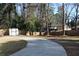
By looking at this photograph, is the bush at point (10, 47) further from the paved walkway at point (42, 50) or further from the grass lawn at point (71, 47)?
the grass lawn at point (71, 47)

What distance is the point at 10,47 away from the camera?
3.50 metres

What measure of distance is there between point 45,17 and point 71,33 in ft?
1.02

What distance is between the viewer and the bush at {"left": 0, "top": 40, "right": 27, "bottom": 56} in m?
3.49

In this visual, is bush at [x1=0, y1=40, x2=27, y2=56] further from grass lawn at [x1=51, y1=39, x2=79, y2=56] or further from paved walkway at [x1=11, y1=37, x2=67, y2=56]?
grass lawn at [x1=51, y1=39, x2=79, y2=56]

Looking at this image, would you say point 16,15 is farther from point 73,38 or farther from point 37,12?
point 73,38

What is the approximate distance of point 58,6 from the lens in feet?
11.5

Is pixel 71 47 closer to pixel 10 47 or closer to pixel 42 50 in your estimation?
pixel 42 50

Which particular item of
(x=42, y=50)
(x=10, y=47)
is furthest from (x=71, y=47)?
(x=10, y=47)

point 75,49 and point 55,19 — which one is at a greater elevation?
point 55,19

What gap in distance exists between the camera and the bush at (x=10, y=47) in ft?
11.5

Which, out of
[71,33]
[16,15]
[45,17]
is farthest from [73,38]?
[16,15]

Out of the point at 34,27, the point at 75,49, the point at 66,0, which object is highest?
the point at 66,0

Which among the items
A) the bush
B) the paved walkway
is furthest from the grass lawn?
the bush

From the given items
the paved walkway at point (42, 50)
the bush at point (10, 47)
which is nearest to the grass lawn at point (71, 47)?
the paved walkway at point (42, 50)
